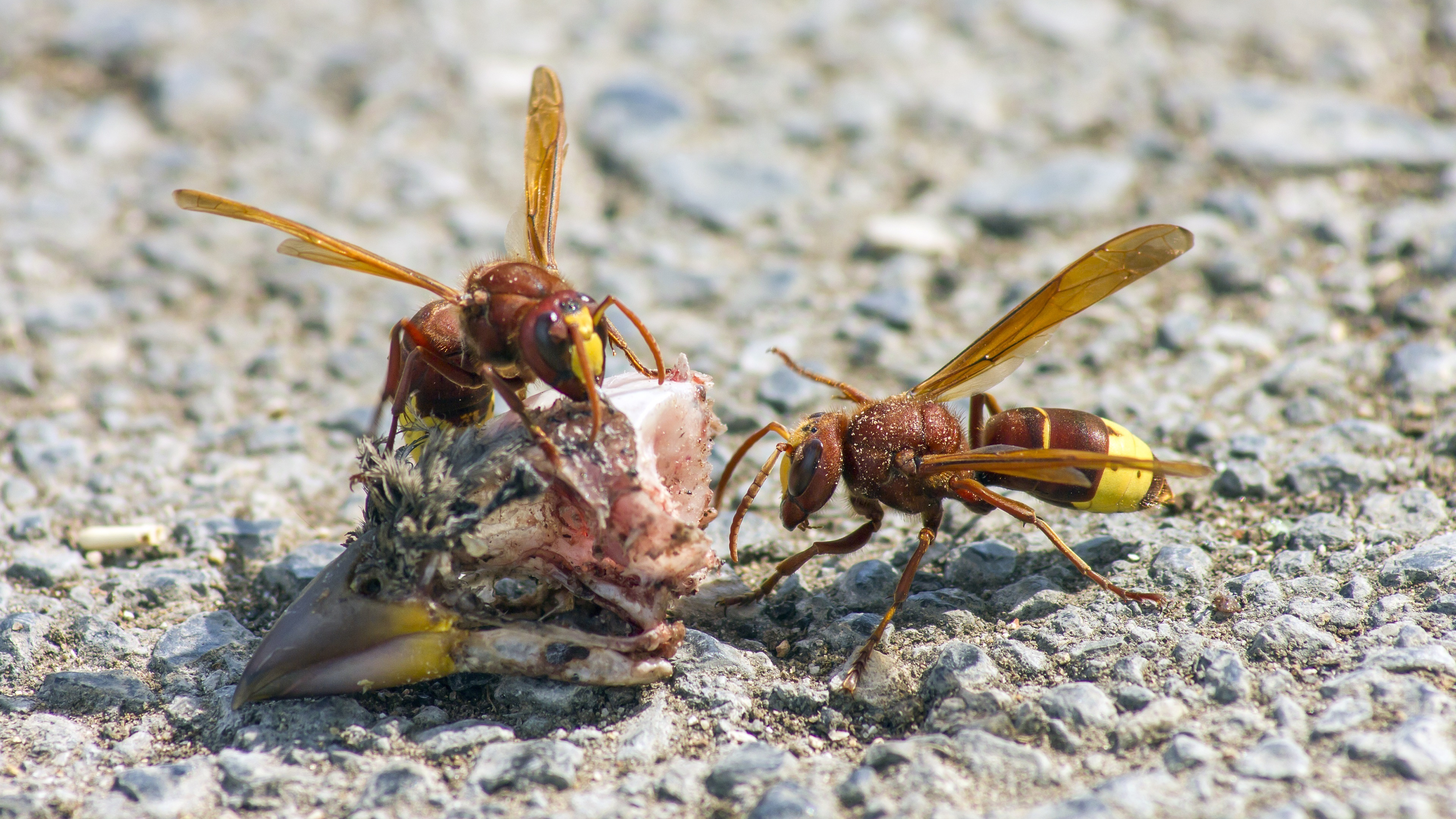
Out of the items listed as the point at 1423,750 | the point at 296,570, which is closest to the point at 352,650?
the point at 296,570

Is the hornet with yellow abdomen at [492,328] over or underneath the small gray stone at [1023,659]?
over

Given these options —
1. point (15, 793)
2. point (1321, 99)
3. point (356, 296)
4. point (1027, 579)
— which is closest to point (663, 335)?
point (356, 296)

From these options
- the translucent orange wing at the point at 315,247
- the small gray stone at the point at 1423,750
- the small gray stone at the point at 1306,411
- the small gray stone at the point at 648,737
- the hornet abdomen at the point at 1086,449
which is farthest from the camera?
the small gray stone at the point at 1306,411

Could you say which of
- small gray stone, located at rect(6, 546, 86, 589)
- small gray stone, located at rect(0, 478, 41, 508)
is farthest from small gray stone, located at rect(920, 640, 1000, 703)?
small gray stone, located at rect(0, 478, 41, 508)

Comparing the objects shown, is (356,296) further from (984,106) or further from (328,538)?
(984,106)

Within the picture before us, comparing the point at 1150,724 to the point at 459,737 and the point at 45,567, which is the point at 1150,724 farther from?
the point at 45,567

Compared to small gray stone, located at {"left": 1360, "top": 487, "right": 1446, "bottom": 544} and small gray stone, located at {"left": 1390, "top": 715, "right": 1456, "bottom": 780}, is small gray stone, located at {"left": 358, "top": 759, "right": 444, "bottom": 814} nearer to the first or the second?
small gray stone, located at {"left": 1390, "top": 715, "right": 1456, "bottom": 780}

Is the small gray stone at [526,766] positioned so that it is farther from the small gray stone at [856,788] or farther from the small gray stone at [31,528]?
the small gray stone at [31,528]

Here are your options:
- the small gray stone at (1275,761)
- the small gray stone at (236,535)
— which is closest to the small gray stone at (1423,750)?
the small gray stone at (1275,761)
